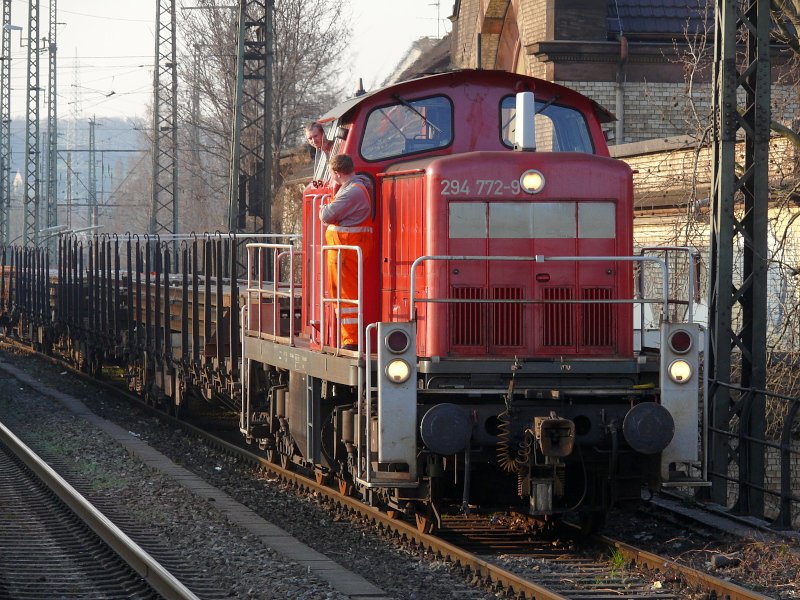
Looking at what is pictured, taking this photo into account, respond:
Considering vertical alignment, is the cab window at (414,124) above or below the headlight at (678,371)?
above

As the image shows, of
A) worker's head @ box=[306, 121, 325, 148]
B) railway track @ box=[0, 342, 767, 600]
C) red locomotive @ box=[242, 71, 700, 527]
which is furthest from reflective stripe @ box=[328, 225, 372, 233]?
railway track @ box=[0, 342, 767, 600]

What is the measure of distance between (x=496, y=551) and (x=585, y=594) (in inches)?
54.4

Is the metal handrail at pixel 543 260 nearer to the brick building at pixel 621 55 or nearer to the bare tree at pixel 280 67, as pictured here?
the brick building at pixel 621 55

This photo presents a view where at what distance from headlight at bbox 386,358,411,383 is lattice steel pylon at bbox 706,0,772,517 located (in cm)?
364

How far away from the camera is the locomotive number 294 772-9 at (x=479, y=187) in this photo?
909cm

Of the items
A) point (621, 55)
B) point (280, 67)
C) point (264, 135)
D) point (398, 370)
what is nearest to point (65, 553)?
point (398, 370)

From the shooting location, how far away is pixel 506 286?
9.27m

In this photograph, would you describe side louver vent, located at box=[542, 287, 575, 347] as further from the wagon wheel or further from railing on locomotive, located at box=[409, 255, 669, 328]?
the wagon wheel

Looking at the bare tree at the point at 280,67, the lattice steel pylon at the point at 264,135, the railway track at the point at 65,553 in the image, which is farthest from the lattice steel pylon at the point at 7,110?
the railway track at the point at 65,553

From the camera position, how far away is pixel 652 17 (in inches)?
1050

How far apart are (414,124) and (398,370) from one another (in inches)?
88.2

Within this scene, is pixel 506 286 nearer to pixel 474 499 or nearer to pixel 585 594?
pixel 474 499

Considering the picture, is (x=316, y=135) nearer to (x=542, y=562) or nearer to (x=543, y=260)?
(x=543, y=260)

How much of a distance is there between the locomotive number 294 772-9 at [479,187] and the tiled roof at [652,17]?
18009 mm
